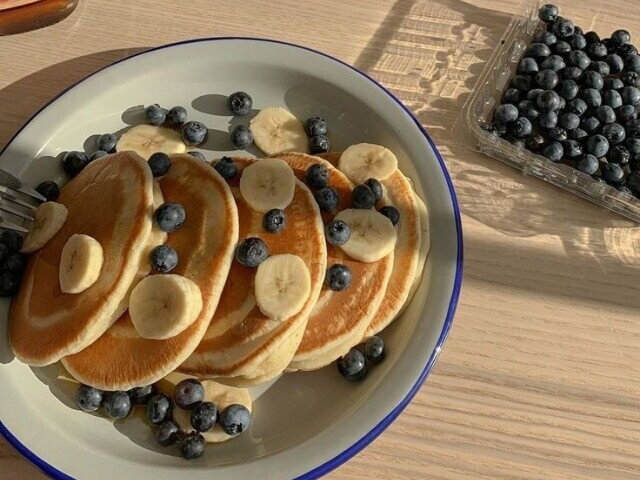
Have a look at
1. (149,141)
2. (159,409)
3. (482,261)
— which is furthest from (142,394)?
(482,261)

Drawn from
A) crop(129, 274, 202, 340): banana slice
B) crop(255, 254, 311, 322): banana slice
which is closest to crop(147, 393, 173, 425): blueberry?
crop(129, 274, 202, 340): banana slice

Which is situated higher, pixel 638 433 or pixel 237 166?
pixel 237 166

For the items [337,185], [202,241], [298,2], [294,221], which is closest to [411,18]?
[298,2]

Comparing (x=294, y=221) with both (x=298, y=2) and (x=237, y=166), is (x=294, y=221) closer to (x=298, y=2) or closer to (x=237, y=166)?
(x=237, y=166)

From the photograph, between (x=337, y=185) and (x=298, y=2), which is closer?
(x=337, y=185)

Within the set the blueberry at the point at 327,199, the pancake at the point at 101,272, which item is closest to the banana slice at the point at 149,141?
the pancake at the point at 101,272

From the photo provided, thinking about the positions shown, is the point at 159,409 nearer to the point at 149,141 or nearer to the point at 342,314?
the point at 342,314
